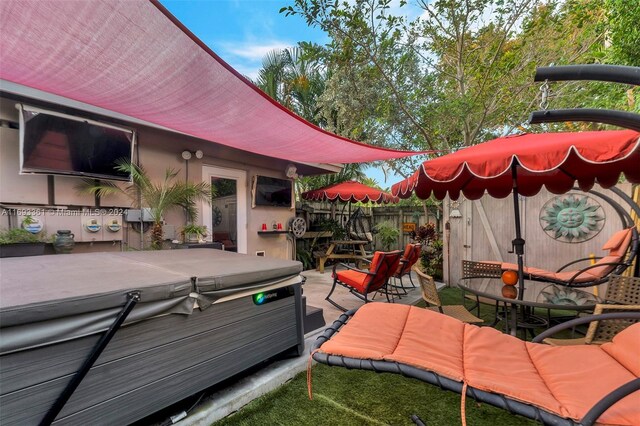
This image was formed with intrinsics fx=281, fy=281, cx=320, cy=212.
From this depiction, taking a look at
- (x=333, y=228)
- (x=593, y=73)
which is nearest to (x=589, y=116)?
(x=593, y=73)

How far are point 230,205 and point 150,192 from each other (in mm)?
2008

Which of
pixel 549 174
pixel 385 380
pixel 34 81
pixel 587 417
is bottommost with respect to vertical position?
pixel 385 380

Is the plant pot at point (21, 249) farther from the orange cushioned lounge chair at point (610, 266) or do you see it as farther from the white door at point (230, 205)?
the orange cushioned lounge chair at point (610, 266)

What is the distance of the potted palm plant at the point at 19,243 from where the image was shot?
10.2ft

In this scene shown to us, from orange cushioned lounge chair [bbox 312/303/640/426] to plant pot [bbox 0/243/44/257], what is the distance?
3.68 metres

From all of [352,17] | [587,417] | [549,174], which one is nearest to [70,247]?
[587,417]

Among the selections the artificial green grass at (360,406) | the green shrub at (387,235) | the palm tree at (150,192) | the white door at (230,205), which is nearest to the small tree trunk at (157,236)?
the palm tree at (150,192)

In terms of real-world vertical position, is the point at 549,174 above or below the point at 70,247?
above

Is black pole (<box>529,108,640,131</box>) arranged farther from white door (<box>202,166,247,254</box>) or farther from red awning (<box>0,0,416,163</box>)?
white door (<box>202,166,247,254</box>)

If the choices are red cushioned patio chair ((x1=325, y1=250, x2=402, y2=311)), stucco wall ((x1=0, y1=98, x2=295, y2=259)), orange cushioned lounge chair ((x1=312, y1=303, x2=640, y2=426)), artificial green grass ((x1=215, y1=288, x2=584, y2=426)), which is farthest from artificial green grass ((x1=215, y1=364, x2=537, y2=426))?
stucco wall ((x1=0, y1=98, x2=295, y2=259))

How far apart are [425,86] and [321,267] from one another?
5.31 m

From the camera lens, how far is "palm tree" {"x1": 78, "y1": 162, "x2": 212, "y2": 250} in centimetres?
410

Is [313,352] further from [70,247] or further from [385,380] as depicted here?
[70,247]

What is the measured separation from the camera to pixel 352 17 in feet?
17.6
